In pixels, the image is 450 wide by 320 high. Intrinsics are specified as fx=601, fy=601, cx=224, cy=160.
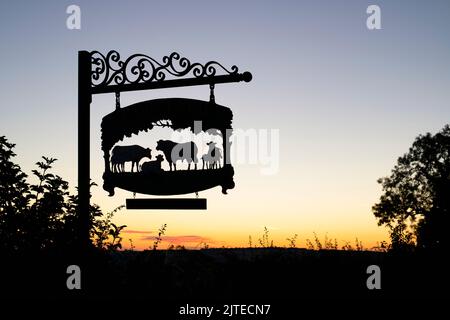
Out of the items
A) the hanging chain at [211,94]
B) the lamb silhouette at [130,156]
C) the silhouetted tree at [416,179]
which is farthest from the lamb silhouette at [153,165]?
the silhouetted tree at [416,179]

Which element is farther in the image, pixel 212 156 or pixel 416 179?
pixel 416 179

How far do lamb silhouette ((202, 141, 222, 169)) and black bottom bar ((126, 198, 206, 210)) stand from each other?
0.50 metres

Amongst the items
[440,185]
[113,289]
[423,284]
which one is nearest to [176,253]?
[113,289]

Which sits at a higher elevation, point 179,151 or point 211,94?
point 211,94

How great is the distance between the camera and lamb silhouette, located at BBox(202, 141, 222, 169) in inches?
325

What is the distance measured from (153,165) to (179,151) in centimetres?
48

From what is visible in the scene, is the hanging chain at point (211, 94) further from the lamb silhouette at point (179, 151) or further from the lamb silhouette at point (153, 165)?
the lamb silhouette at point (153, 165)

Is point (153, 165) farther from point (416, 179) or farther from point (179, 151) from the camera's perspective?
point (416, 179)

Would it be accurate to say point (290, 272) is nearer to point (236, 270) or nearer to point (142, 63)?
point (236, 270)

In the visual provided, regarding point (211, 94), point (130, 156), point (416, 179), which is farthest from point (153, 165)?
point (416, 179)

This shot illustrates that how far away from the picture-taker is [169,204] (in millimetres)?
8445

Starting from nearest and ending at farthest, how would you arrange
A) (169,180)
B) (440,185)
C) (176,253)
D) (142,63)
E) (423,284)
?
1. (423,284)
2. (169,180)
3. (142,63)
4. (176,253)
5. (440,185)
